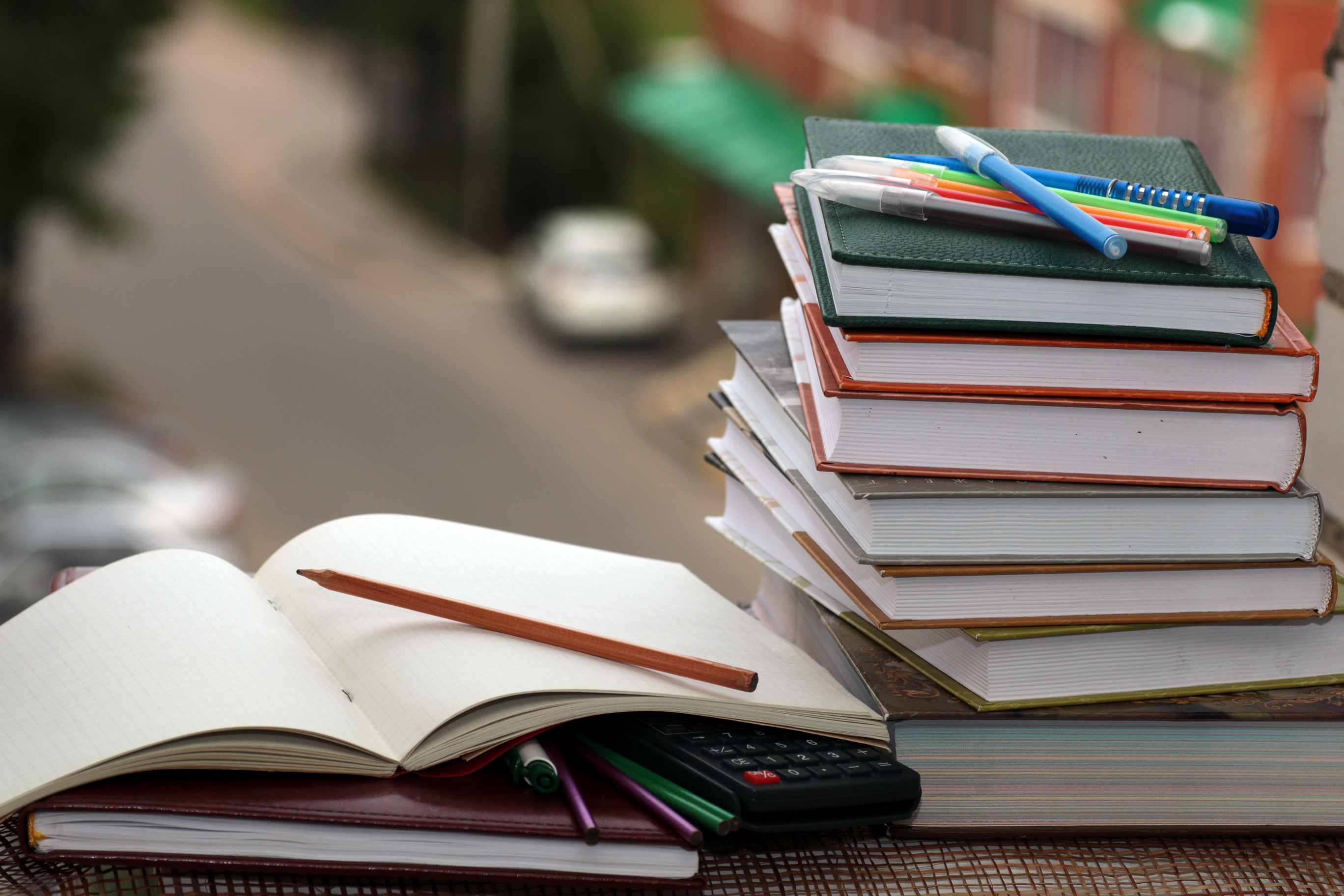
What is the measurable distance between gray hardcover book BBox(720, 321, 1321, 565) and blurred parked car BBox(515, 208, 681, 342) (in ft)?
50.2

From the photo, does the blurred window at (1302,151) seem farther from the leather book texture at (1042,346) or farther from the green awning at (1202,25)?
the leather book texture at (1042,346)

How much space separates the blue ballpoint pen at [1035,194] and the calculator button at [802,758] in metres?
0.44

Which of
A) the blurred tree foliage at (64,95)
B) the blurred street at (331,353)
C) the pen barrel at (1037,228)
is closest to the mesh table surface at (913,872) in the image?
the pen barrel at (1037,228)

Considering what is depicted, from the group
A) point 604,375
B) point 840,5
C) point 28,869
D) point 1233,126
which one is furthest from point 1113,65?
point 28,869

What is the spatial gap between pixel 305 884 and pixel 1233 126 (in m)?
9.81

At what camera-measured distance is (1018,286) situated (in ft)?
3.83

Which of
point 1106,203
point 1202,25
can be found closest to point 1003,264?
point 1106,203

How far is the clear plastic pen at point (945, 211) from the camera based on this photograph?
1.18 m

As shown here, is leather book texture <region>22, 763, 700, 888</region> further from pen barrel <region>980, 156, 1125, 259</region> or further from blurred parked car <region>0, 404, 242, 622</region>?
blurred parked car <region>0, 404, 242, 622</region>

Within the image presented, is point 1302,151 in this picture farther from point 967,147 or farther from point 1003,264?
point 1003,264

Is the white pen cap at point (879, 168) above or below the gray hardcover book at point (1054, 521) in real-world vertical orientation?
above

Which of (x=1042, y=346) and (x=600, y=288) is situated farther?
(x=600, y=288)

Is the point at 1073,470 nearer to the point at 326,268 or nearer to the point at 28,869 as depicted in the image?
the point at 28,869

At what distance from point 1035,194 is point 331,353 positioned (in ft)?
50.8
